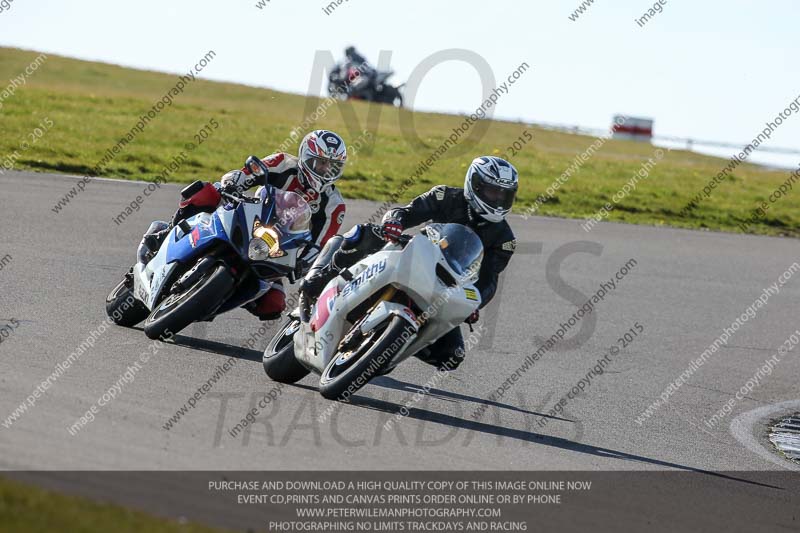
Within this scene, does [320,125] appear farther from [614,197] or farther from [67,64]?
[67,64]

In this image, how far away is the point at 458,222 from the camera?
27.8 ft

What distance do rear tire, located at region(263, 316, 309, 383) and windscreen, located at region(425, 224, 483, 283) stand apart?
124 cm

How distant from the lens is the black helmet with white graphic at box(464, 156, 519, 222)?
26.9 feet

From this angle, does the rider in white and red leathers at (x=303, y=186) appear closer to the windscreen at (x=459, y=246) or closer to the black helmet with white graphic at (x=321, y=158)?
the black helmet with white graphic at (x=321, y=158)

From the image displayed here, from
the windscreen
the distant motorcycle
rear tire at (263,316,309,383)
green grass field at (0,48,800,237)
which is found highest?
the windscreen

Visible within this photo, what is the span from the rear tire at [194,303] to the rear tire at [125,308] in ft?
2.29

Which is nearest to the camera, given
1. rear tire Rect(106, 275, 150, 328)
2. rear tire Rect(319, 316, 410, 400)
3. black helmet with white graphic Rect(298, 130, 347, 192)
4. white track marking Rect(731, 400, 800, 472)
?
rear tire Rect(319, 316, 410, 400)

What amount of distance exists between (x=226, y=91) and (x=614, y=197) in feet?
85.4

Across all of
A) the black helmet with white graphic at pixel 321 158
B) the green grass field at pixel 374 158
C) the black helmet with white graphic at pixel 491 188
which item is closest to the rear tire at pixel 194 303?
the black helmet with white graphic at pixel 321 158

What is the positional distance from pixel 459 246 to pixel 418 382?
192 cm
